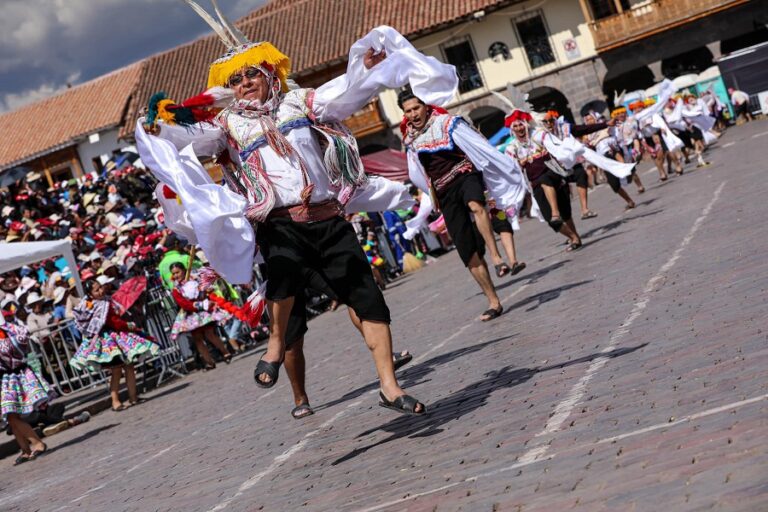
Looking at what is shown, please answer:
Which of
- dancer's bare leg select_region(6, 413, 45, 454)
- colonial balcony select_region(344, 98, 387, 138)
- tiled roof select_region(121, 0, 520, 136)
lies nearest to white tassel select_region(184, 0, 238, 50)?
dancer's bare leg select_region(6, 413, 45, 454)

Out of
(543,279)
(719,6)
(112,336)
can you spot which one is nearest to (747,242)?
(543,279)

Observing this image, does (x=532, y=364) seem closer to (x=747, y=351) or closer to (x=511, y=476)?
(x=747, y=351)

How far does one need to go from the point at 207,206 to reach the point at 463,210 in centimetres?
533

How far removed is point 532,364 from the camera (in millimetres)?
7680

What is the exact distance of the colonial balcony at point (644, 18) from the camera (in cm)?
4531

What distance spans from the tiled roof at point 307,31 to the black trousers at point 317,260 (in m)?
41.3

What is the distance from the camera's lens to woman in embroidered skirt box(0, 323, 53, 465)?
1240 cm

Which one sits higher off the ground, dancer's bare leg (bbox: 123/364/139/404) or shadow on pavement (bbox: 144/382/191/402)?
dancer's bare leg (bbox: 123/364/139/404)

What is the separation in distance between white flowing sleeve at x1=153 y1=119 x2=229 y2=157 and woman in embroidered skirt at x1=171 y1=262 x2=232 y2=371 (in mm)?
10335

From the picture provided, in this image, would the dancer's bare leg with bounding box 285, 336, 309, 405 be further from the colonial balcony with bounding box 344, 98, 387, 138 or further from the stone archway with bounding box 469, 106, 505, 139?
the stone archway with bounding box 469, 106, 505, 139

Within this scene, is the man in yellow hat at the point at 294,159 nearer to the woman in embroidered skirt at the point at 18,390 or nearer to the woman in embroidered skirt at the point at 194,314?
the woman in embroidered skirt at the point at 18,390

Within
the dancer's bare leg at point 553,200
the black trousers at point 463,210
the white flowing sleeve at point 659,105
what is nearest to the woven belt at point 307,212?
the black trousers at point 463,210

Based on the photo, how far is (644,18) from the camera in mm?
46344

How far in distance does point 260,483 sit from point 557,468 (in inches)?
89.8
